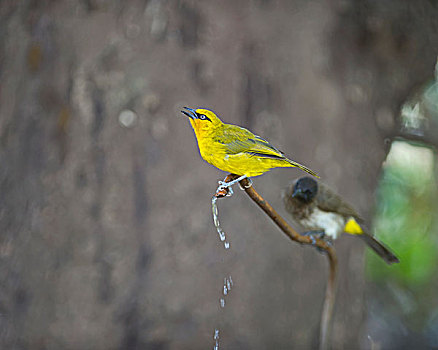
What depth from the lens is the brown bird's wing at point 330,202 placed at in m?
2.31

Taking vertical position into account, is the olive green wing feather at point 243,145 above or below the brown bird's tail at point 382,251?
above

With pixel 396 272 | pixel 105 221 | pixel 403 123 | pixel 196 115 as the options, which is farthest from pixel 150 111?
pixel 396 272

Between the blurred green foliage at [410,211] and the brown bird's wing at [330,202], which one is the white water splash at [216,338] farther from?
the blurred green foliage at [410,211]

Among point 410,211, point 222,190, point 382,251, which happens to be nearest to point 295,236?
point 222,190

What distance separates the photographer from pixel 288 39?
288 cm

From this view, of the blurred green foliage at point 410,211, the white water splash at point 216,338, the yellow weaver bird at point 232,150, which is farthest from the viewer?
the blurred green foliage at point 410,211

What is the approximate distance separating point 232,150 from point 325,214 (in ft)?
4.62

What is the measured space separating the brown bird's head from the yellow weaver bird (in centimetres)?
96

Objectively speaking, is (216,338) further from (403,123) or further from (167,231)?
(403,123)

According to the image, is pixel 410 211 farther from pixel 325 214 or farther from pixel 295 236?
pixel 295 236

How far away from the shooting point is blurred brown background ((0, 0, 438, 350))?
2500 mm

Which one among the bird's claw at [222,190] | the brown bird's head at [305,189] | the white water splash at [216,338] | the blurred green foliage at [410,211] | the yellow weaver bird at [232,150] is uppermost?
the yellow weaver bird at [232,150]

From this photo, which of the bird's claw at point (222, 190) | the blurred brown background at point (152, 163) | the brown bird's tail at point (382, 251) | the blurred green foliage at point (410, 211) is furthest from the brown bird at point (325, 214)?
the blurred green foliage at point (410, 211)

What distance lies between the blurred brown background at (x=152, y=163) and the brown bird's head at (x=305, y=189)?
640 millimetres
